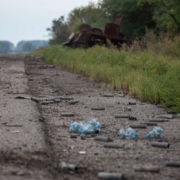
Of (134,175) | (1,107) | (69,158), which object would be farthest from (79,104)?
(134,175)

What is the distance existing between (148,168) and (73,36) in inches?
1157

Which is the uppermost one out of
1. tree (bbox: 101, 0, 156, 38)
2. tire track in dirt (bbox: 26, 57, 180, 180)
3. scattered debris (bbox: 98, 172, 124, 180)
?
tree (bbox: 101, 0, 156, 38)

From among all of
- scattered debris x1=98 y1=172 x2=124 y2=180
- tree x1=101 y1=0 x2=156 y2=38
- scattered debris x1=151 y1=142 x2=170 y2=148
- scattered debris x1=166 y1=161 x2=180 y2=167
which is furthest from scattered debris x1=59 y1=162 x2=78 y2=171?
tree x1=101 y1=0 x2=156 y2=38

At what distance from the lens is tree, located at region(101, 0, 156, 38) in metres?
43.8

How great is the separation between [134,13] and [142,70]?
3010cm

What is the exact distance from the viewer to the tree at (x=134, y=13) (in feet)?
144

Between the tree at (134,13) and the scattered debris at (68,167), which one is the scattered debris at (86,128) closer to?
the scattered debris at (68,167)

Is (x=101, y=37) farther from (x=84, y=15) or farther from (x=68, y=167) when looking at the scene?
(x=84, y=15)

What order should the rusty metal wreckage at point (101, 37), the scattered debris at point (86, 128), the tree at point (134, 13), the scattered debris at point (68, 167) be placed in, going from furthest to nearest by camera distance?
the tree at point (134, 13) < the rusty metal wreckage at point (101, 37) < the scattered debris at point (86, 128) < the scattered debris at point (68, 167)

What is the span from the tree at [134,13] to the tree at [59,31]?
32.5 metres

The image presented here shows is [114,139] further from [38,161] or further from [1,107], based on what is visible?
[1,107]

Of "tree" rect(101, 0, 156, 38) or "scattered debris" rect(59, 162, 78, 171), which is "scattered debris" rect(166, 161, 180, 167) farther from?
"tree" rect(101, 0, 156, 38)

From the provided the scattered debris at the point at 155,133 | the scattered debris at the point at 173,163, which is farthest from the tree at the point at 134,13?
the scattered debris at the point at 173,163

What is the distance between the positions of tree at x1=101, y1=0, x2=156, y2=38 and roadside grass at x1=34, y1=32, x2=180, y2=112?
1875 centimetres
